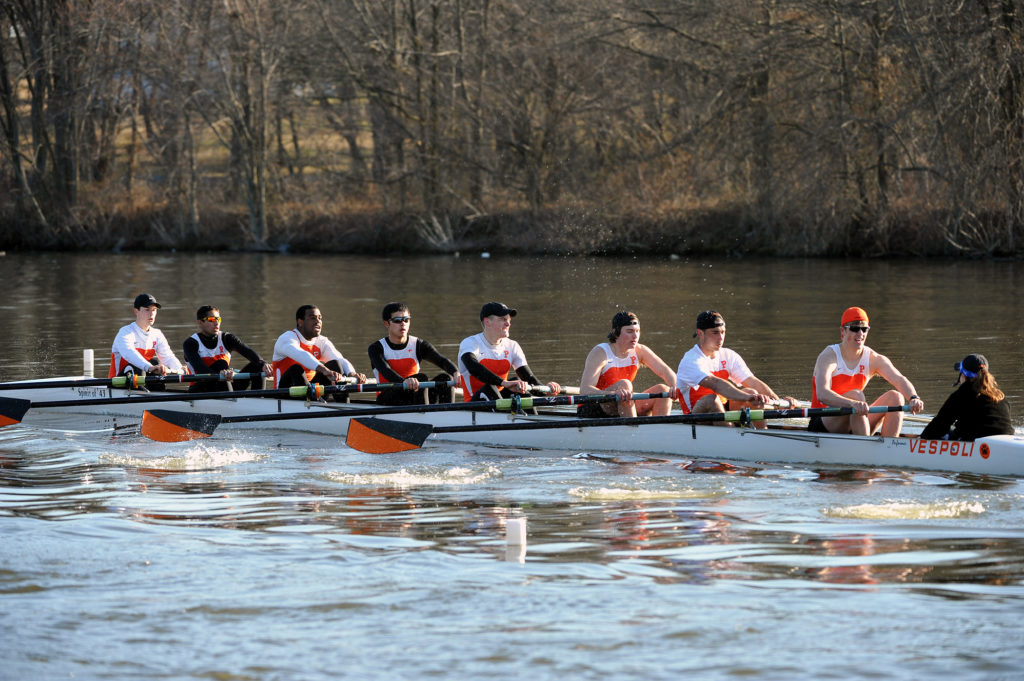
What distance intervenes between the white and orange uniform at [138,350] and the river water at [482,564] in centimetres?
67

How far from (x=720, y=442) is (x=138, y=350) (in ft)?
21.1

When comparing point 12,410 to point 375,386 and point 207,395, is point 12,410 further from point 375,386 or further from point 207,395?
point 375,386

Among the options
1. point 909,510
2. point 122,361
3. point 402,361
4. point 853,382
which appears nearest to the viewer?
point 909,510

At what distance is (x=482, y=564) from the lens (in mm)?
7625

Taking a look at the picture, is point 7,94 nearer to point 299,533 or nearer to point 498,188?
point 498,188

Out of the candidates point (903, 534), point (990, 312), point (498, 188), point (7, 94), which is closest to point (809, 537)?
A: point (903, 534)

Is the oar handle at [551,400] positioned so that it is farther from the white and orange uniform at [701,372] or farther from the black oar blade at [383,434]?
the black oar blade at [383,434]

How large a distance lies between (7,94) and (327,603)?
40.0m

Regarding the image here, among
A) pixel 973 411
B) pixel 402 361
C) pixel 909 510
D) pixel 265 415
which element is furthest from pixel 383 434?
pixel 973 411

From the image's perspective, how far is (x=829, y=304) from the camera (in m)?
23.8

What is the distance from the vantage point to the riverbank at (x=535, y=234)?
31.4 m

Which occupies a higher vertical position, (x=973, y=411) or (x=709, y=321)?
(x=709, y=321)

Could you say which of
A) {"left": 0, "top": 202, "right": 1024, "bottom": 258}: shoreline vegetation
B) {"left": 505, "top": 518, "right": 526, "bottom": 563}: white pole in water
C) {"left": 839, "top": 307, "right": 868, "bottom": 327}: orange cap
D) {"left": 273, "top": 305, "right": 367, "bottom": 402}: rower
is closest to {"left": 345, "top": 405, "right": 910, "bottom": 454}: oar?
{"left": 839, "top": 307, "right": 868, "bottom": 327}: orange cap

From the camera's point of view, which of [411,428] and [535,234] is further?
[535,234]
